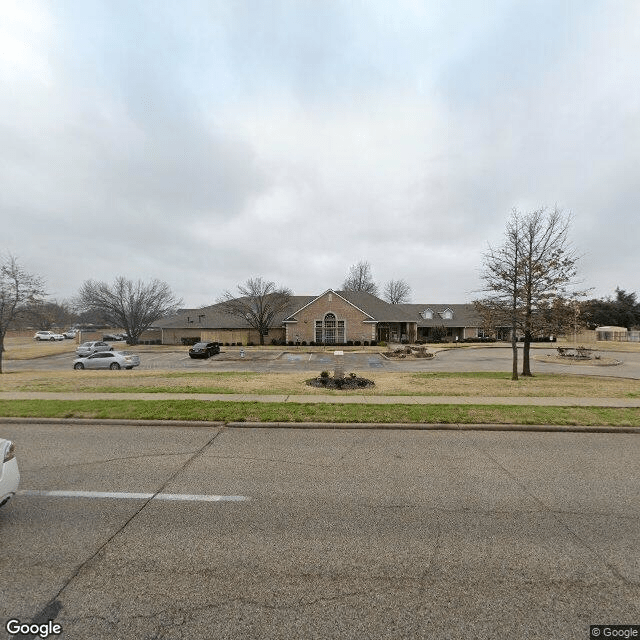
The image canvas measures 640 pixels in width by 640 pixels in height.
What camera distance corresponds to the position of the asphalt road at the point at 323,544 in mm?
2707

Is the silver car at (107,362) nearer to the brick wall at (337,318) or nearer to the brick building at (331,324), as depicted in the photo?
the brick building at (331,324)

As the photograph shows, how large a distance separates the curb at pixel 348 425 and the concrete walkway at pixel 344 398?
2128mm

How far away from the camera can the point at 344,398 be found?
10.9 meters

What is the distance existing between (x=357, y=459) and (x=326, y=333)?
39.2 meters

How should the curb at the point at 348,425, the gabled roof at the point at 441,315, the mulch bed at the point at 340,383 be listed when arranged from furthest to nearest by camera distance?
the gabled roof at the point at 441,315, the mulch bed at the point at 340,383, the curb at the point at 348,425

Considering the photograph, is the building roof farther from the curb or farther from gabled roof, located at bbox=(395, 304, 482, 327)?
the curb

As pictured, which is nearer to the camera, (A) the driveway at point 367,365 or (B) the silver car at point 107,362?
(A) the driveway at point 367,365

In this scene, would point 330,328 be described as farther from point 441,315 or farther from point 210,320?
point 441,315

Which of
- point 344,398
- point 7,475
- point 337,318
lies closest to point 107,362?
point 344,398

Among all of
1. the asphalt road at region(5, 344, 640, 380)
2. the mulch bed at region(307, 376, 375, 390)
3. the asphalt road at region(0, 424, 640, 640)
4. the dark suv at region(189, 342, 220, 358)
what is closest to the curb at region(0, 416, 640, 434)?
the asphalt road at region(0, 424, 640, 640)

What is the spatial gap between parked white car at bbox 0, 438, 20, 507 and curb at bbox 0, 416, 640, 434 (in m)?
4.21

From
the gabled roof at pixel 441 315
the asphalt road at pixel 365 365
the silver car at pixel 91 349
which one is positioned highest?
the gabled roof at pixel 441 315

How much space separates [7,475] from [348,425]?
238 inches

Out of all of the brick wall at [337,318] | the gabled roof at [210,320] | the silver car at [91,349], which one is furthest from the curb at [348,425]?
the gabled roof at [210,320]
